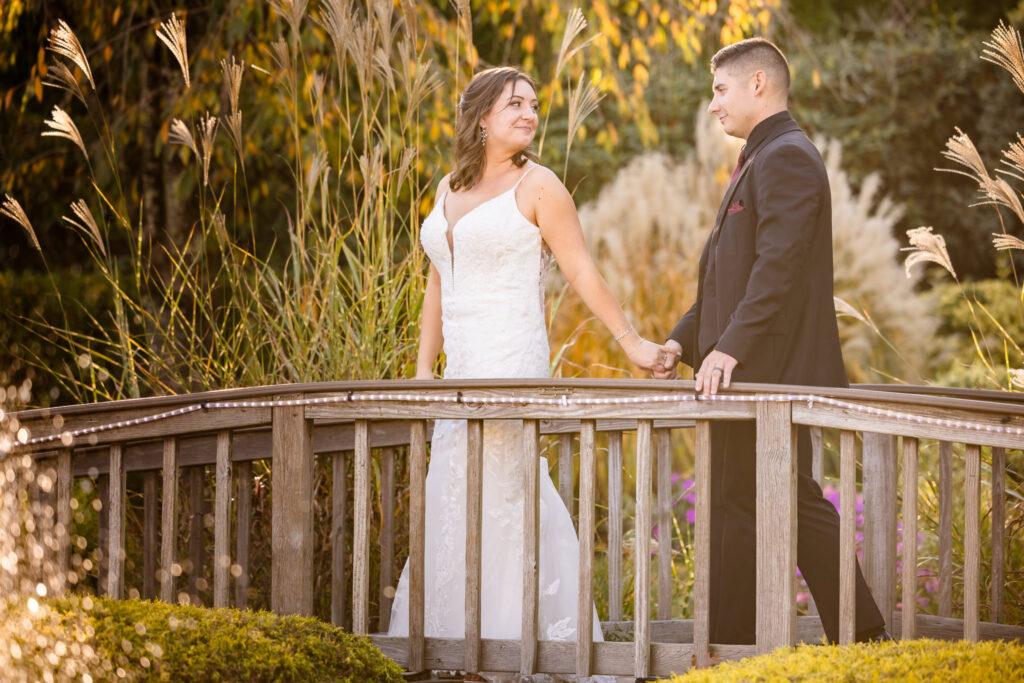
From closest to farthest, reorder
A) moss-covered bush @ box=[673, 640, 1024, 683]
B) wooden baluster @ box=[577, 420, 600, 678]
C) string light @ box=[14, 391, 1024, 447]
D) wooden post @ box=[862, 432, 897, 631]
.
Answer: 1. moss-covered bush @ box=[673, 640, 1024, 683]
2. string light @ box=[14, 391, 1024, 447]
3. wooden baluster @ box=[577, 420, 600, 678]
4. wooden post @ box=[862, 432, 897, 631]

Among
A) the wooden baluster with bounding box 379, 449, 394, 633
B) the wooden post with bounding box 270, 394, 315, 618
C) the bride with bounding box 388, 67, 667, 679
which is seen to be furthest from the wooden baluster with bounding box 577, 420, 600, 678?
the wooden baluster with bounding box 379, 449, 394, 633

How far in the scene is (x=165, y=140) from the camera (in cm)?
611

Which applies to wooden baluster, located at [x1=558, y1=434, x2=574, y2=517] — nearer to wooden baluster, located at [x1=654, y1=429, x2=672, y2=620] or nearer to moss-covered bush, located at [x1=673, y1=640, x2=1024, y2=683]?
wooden baluster, located at [x1=654, y1=429, x2=672, y2=620]

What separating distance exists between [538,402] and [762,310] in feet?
2.10

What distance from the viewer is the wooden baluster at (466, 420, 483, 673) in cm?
319

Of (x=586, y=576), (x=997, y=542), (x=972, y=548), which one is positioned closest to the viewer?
(x=972, y=548)

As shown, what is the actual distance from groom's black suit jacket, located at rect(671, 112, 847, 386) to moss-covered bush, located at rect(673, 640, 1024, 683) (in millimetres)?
989

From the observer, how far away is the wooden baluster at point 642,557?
2988 millimetres

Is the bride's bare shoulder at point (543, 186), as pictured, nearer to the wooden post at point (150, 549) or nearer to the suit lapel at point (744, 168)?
the suit lapel at point (744, 168)

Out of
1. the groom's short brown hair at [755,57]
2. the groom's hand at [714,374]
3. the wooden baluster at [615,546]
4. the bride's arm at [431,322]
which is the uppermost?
the groom's short brown hair at [755,57]

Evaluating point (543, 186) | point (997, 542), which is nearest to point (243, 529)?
point (543, 186)

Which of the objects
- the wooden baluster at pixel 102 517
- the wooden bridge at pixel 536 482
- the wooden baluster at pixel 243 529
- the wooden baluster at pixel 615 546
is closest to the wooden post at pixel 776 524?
the wooden bridge at pixel 536 482

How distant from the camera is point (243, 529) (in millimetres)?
3727

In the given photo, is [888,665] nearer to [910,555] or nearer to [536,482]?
[910,555]
